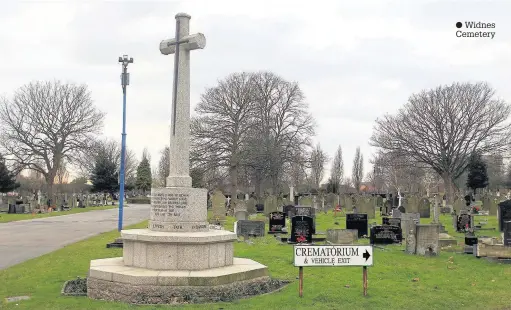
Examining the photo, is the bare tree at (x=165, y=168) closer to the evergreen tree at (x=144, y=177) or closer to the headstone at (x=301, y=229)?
the evergreen tree at (x=144, y=177)

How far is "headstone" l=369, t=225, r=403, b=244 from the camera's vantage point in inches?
686

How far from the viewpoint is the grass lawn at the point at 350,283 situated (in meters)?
8.20

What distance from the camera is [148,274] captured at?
8477mm

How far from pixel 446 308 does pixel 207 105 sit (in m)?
38.7

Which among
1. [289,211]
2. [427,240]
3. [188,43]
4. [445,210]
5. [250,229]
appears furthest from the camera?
[445,210]

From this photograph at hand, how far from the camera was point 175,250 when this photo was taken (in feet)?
29.4

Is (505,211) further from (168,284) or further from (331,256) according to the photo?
(168,284)

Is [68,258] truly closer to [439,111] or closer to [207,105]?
[207,105]

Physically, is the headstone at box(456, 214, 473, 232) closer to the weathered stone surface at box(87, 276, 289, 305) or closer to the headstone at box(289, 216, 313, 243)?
the headstone at box(289, 216, 313, 243)

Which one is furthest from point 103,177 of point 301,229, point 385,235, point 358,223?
point 385,235

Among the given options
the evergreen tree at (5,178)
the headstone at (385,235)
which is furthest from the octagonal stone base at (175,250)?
the evergreen tree at (5,178)

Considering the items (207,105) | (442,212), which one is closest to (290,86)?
(207,105)

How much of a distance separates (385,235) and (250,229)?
17.2 feet

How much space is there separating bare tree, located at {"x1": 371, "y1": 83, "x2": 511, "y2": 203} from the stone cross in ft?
119
